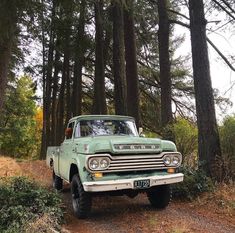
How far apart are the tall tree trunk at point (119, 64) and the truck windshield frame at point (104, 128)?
19.1ft

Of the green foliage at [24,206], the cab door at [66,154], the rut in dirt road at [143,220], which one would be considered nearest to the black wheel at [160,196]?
the rut in dirt road at [143,220]

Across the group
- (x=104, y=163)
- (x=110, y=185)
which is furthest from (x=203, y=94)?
(x=110, y=185)

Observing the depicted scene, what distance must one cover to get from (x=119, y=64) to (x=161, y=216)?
9503mm

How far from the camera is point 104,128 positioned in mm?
10352

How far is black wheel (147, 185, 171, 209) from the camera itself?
9414 millimetres

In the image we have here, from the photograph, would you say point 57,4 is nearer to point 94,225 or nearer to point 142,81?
point 94,225

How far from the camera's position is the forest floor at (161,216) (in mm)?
7906

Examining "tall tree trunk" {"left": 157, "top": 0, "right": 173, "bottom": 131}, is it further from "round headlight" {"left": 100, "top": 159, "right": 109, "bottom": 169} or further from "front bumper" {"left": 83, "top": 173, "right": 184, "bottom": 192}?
"round headlight" {"left": 100, "top": 159, "right": 109, "bottom": 169}

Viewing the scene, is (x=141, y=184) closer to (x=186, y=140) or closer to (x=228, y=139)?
(x=228, y=139)

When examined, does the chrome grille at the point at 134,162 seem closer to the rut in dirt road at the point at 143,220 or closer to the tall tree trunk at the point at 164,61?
the rut in dirt road at the point at 143,220

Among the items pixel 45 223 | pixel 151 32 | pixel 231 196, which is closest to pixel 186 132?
pixel 231 196

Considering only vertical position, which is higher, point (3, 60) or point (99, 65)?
point (99, 65)

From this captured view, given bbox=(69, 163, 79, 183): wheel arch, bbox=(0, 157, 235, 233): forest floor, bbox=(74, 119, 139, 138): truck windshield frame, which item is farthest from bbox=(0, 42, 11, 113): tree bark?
bbox=(69, 163, 79, 183): wheel arch

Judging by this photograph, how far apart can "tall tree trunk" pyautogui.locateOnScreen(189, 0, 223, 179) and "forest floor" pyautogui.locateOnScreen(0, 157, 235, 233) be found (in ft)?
4.01
